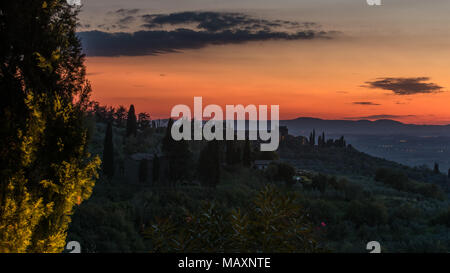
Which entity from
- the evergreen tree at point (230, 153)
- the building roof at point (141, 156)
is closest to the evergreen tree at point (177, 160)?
the building roof at point (141, 156)

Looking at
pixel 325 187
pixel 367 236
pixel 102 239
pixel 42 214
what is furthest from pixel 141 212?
pixel 325 187

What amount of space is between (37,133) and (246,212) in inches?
188

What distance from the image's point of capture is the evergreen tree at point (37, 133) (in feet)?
23.2

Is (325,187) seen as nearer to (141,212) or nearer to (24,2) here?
(141,212)

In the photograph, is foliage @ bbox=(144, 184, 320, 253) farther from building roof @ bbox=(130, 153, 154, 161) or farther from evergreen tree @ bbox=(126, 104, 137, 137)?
evergreen tree @ bbox=(126, 104, 137, 137)

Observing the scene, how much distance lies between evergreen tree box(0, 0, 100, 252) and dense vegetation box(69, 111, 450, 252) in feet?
3.44

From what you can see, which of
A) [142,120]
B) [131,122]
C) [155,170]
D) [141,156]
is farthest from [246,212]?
[142,120]

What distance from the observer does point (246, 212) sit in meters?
7.92

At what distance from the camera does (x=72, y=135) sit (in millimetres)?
7652

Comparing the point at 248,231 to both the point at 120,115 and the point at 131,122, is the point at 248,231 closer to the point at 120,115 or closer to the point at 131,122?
the point at 131,122

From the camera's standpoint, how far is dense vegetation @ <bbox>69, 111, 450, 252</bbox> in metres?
7.36

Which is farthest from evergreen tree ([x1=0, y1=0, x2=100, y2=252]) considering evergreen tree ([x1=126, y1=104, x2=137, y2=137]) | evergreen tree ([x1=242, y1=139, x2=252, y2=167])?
evergreen tree ([x1=126, y1=104, x2=137, y2=137])

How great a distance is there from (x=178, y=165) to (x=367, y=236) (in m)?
29.9
